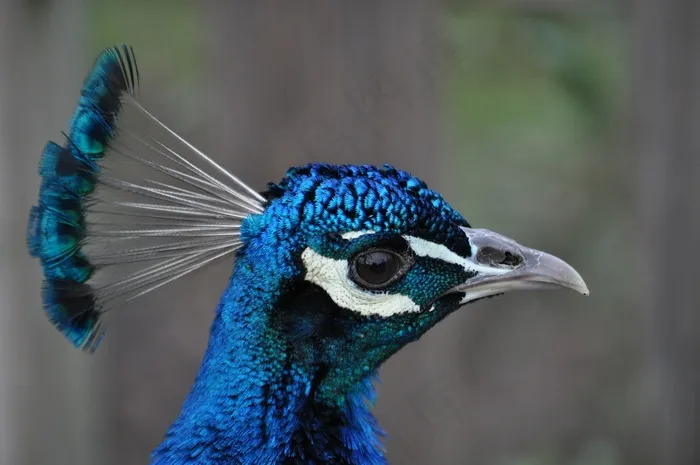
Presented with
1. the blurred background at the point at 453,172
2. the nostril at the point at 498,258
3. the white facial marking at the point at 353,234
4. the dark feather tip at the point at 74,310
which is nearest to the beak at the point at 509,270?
the nostril at the point at 498,258

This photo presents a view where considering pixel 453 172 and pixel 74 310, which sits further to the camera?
pixel 453 172

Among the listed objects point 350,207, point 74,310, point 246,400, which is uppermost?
point 350,207

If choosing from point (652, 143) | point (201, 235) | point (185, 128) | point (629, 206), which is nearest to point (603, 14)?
point (652, 143)

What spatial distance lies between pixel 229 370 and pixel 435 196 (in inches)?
13.8

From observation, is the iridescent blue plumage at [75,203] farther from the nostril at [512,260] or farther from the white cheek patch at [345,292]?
the nostril at [512,260]

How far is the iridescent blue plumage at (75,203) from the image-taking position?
114 centimetres

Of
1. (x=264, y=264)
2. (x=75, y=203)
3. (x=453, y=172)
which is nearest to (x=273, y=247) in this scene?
(x=264, y=264)

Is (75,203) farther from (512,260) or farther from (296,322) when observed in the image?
(512,260)

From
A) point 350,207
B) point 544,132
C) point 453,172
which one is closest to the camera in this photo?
point 350,207

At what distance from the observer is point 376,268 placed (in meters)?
1.16

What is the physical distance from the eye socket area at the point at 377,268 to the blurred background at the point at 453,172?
2.29ft

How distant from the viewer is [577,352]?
93.1 inches

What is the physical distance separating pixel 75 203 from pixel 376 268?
39 centimetres

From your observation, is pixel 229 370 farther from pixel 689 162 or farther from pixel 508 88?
pixel 508 88
